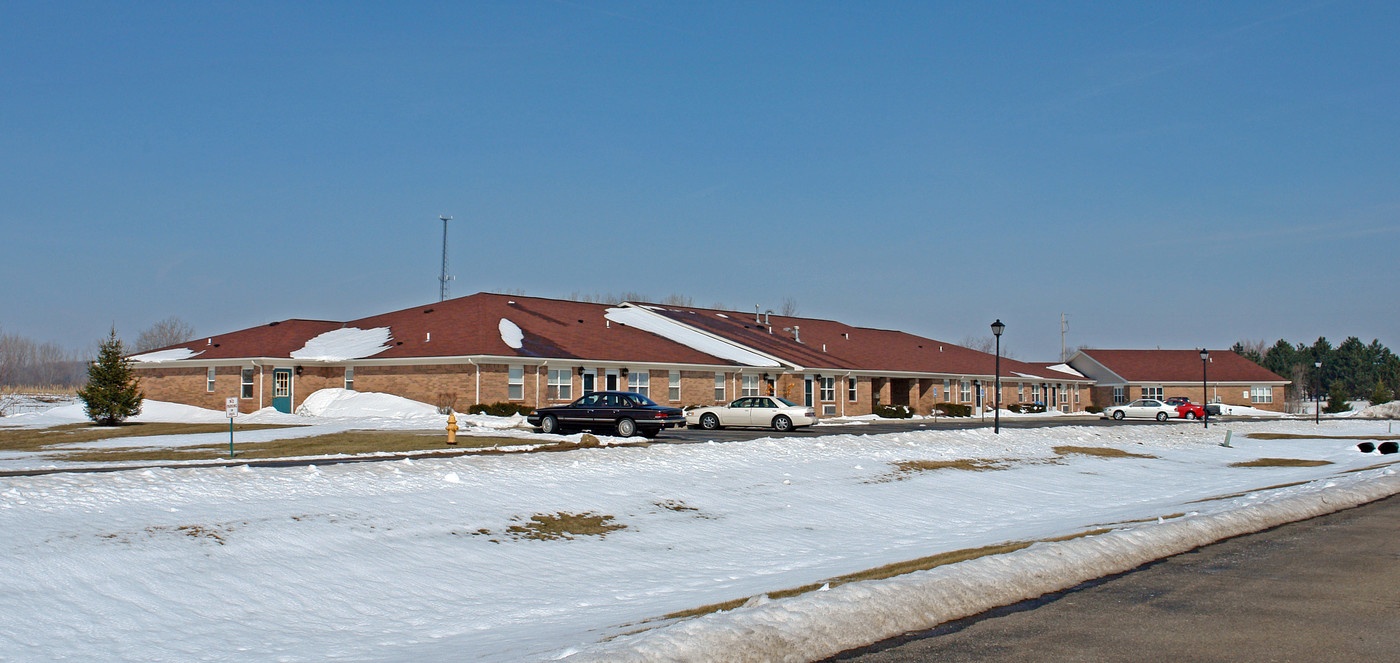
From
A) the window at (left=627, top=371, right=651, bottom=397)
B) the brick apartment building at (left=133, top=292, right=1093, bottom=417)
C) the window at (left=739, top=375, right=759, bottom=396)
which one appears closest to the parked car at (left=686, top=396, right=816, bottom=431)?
the window at (left=627, top=371, right=651, bottom=397)

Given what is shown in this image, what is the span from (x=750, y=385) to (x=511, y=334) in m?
12.9

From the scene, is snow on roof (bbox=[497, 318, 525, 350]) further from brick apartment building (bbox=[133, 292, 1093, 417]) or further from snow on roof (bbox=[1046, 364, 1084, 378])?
snow on roof (bbox=[1046, 364, 1084, 378])

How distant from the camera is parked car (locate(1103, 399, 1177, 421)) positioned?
207 ft

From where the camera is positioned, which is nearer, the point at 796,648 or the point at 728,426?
the point at 796,648

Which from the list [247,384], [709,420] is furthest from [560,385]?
[247,384]

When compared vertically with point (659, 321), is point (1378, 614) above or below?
below

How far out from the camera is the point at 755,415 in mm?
39125

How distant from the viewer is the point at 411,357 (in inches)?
1638

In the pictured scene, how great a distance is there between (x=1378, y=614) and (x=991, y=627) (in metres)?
3.26

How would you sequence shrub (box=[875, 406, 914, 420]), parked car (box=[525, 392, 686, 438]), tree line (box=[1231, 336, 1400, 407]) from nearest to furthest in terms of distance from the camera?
parked car (box=[525, 392, 686, 438]) < shrub (box=[875, 406, 914, 420]) < tree line (box=[1231, 336, 1400, 407])

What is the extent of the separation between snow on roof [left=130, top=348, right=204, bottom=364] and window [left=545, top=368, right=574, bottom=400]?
16.3m

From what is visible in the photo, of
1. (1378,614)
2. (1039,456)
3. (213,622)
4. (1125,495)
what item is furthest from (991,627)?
(1039,456)

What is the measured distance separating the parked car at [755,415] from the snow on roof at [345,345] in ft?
47.7

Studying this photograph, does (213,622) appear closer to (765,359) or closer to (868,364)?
(765,359)
